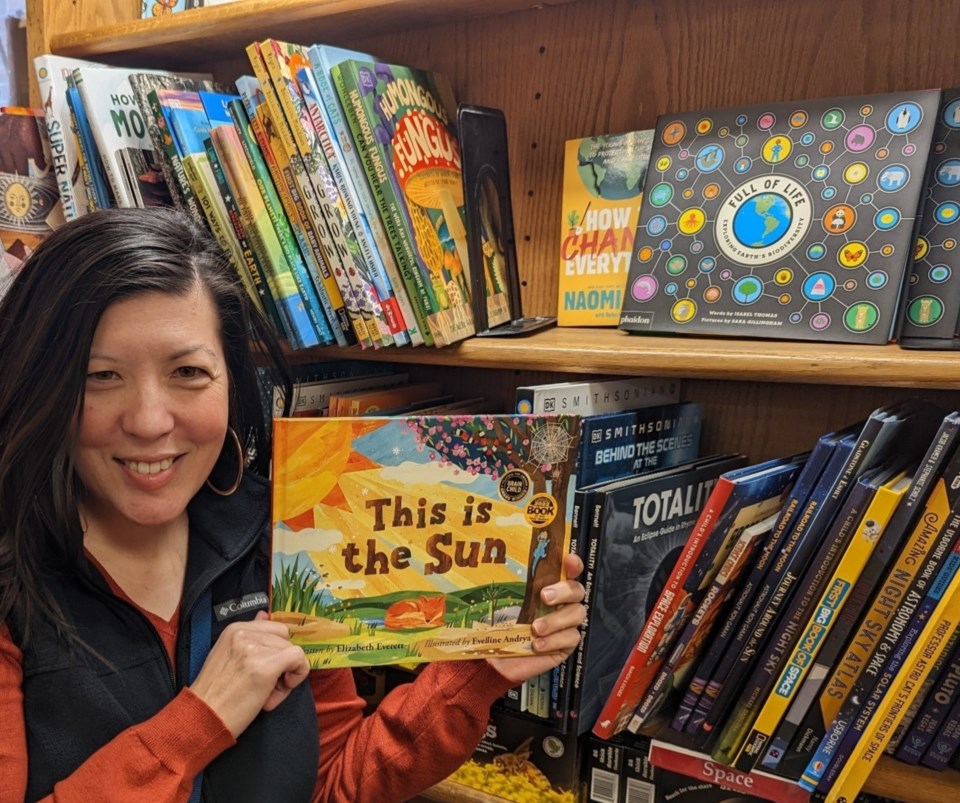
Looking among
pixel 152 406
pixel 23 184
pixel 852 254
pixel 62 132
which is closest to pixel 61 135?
pixel 62 132

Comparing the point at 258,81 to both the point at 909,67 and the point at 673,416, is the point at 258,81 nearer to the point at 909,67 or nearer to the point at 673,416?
the point at 673,416

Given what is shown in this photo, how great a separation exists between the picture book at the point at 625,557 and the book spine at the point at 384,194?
1.04 ft

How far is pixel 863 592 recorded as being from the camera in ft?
2.94

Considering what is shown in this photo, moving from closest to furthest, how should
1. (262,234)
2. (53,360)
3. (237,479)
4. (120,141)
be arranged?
1. (53,360)
2. (237,479)
3. (262,234)
4. (120,141)

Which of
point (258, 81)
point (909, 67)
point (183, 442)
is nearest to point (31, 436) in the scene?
point (183, 442)

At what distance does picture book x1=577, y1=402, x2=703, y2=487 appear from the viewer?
1.05 meters

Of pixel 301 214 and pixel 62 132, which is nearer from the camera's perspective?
pixel 301 214

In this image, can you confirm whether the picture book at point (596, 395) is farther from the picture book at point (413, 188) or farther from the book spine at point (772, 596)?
the book spine at point (772, 596)

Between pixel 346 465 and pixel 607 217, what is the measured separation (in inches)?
22.2

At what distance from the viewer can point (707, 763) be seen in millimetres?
1011

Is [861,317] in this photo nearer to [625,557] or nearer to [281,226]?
[625,557]

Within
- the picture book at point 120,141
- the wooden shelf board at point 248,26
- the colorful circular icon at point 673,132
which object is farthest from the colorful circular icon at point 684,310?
the picture book at point 120,141

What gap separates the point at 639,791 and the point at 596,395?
501mm

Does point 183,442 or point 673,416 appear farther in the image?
point 673,416
